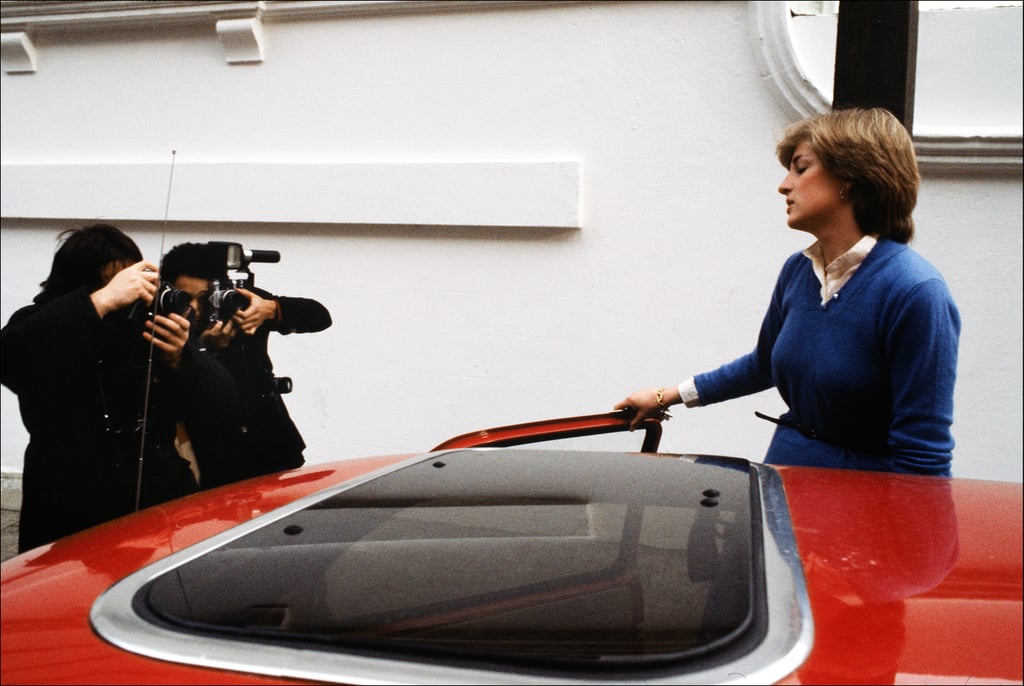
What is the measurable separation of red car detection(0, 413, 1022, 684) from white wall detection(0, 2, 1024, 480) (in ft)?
9.26

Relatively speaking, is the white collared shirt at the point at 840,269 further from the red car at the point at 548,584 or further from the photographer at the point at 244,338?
the photographer at the point at 244,338

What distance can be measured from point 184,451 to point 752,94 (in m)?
2.98

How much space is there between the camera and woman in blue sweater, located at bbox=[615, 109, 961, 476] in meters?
2.01

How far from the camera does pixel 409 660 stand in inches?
41.9

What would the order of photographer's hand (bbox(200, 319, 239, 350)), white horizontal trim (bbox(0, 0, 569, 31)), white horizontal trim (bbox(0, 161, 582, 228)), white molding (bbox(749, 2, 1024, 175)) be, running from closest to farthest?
1. photographer's hand (bbox(200, 319, 239, 350))
2. white molding (bbox(749, 2, 1024, 175))
3. white horizontal trim (bbox(0, 161, 582, 228))
4. white horizontal trim (bbox(0, 0, 569, 31))

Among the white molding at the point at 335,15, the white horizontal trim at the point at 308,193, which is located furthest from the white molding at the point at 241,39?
the white horizontal trim at the point at 308,193

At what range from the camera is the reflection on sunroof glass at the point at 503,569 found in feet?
3.70

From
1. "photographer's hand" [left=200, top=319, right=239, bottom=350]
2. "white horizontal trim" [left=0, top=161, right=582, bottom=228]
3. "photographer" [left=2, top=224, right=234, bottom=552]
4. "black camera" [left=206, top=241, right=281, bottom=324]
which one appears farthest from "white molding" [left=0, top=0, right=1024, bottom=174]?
"photographer" [left=2, top=224, right=234, bottom=552]

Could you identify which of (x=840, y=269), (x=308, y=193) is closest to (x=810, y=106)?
(x=840, y=269)

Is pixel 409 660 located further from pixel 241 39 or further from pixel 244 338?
pixel 241 39

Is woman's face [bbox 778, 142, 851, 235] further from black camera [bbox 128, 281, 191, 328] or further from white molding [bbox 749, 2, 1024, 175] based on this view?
white molding [bbox 749, 2, 1024, 175]

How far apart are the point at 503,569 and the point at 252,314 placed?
5.54 ft

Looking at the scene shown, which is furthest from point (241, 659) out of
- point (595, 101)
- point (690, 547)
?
point (595, 101)

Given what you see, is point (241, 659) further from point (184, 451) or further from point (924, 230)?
point (924, 230)
